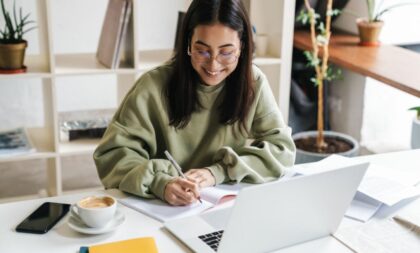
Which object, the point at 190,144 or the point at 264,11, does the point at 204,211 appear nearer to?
the point at 190,144

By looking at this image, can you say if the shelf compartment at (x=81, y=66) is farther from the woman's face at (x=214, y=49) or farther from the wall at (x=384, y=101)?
the wall at (x=384, y=101)

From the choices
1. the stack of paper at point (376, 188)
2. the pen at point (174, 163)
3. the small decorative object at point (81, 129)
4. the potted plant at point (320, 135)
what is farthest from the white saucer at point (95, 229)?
the potted plant at point (320, 135)

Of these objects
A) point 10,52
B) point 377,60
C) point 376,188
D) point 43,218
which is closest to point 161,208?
point 43,218

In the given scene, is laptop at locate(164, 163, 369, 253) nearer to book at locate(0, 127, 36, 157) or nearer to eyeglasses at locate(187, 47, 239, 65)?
eyeglasses at locate(187, 47, 239, 65)

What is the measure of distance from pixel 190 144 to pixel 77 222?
0.50 m

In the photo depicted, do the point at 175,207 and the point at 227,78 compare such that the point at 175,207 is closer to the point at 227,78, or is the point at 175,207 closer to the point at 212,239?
the point at 212,239

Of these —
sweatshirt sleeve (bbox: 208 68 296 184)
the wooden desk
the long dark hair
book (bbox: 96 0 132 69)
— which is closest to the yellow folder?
sweatshirt sleeve (bbox: 208 68 296 184)

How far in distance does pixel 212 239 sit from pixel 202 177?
0.95 feet

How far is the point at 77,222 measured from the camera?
1352 mm

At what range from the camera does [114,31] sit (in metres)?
2.76

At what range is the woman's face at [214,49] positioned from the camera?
Answer: 1551 mm

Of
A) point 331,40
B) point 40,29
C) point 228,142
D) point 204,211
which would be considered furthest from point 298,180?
point 331,40

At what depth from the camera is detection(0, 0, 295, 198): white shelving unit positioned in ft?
8.75

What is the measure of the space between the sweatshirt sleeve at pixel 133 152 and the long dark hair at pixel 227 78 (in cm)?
8
